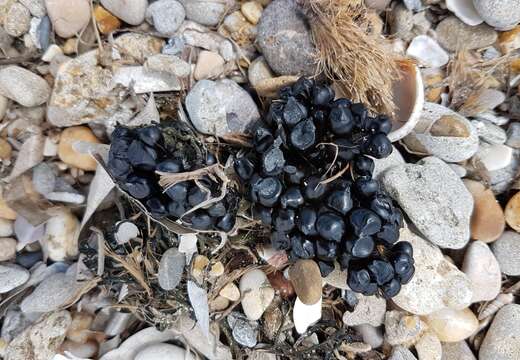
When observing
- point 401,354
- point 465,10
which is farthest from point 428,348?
point 465,10

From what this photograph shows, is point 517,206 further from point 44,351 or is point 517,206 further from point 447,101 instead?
point 44,351

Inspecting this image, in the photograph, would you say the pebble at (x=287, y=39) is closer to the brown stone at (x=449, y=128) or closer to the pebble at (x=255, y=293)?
the brown stone at (x=449, y=128)

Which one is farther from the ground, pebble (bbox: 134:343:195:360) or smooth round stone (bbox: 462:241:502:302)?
smooth round stone (bbox: 462:241:502:302)

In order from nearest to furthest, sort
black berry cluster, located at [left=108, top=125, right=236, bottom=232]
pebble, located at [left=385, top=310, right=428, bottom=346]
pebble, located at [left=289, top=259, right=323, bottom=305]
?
black berry cluster, located at [left=108, top=125, right=236, bottom=232]
pebble, located at [left=289, top=259, right=323, bottom=305]
pebble, located at [left=385, top=310, right=428, bottom=346]

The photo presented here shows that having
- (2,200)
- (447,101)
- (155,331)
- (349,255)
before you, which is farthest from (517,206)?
(2,200)

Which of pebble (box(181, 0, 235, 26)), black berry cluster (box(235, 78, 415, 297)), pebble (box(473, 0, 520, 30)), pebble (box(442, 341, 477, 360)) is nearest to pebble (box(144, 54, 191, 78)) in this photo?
pebble (box(181, 0, 235, 26))

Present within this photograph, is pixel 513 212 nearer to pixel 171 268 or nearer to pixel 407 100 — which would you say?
pixel 407 100

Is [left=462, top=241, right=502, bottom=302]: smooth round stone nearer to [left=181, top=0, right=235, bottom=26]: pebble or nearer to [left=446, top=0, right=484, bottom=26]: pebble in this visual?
[left=446, top=0, right=484, bottom=26]: pebble
